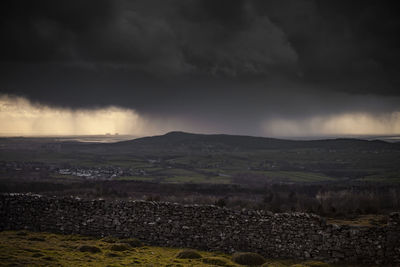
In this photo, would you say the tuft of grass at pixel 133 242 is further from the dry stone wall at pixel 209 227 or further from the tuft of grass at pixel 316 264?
the tuft of grass at pixel 316 264

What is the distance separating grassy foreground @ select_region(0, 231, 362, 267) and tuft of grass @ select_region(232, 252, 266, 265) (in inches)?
15.5

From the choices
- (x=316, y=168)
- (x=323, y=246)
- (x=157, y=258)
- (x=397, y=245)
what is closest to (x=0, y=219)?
(x=157, y=258)

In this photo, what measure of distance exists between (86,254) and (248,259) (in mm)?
8627

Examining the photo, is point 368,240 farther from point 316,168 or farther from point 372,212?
point 316,168

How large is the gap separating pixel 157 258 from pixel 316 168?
170634 millimetres

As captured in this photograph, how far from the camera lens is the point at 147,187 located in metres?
90.1

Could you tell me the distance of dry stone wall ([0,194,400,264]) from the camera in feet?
54.8

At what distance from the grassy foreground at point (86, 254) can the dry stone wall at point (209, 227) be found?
998 millimetres

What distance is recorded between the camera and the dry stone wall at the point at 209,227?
16.7m

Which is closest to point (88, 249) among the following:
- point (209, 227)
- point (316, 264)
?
point (209, 227)

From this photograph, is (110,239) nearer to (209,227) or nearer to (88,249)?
(88,249)

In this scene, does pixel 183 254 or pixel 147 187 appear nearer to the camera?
pixel 183 254

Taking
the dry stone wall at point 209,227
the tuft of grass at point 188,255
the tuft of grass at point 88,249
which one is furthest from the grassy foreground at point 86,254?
the dry stone wall at point 209,227

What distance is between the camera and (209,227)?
1930 cm
